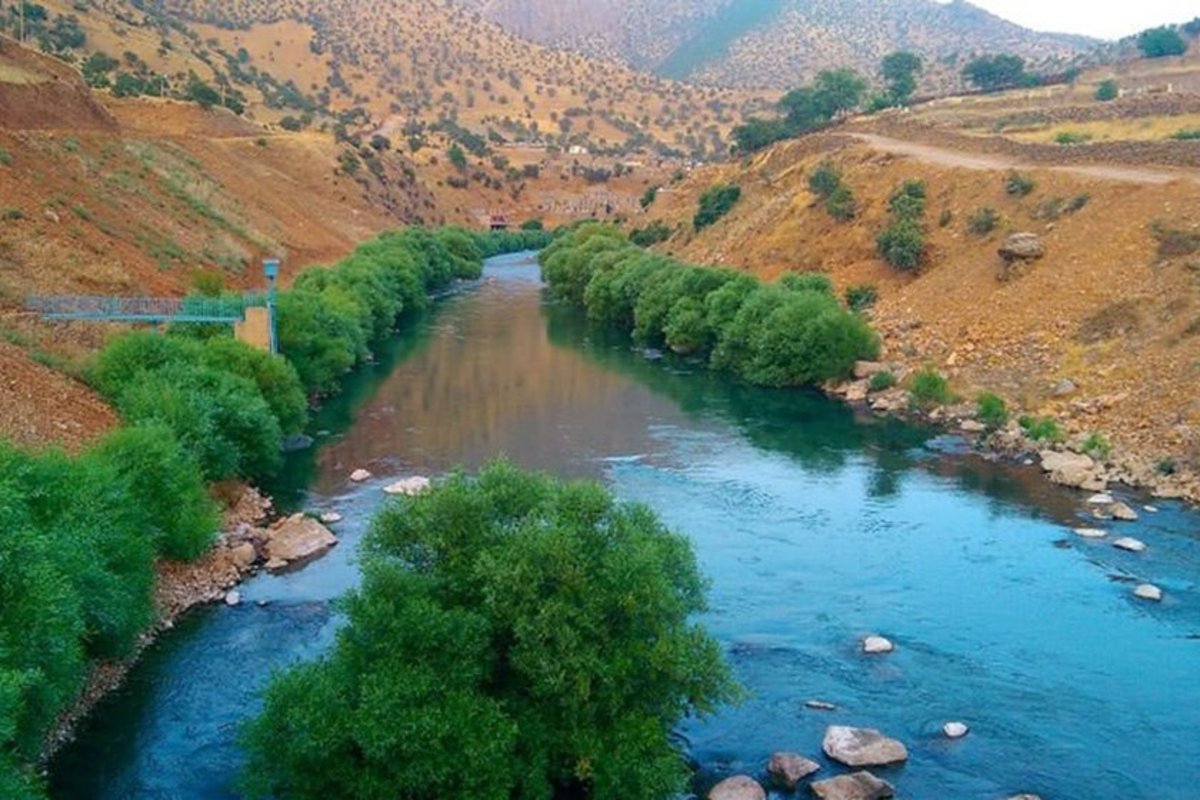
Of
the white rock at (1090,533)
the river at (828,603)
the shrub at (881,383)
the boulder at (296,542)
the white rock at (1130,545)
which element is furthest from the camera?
the shrub at (881,383)

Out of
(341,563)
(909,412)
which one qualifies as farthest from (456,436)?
(909,412)

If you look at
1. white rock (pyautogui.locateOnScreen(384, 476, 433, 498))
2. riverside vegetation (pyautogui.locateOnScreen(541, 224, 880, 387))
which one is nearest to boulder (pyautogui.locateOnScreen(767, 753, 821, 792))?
white rock (pyautogui.locateOnScreen(384, 476, 433, 498))

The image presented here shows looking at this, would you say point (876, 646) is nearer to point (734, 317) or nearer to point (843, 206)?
point (734, 317)

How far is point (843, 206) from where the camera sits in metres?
67.1

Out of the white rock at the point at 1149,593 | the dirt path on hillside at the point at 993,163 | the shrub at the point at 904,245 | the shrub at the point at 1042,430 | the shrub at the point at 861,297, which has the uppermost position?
the dirt path on hillside at the point at 993,163

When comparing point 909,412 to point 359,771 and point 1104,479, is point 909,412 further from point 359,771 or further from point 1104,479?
point 359,771

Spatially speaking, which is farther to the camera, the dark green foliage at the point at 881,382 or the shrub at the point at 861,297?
the shrub at the point at 861,297

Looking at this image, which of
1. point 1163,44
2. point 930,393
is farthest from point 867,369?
point 1163,44

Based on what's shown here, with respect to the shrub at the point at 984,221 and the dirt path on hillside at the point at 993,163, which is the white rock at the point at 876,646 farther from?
the shrub at the point at 984,221

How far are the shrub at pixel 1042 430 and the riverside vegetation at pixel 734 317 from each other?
1050cm

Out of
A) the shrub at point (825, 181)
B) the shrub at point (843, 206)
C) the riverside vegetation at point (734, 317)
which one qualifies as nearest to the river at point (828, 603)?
the riverside vegetation at point (734, 317)

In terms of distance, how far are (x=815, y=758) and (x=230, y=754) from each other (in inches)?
399

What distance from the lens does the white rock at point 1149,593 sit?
1071 inches

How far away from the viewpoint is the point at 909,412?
46.0 m
